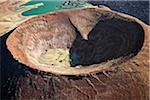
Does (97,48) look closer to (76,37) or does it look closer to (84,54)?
(84,54)

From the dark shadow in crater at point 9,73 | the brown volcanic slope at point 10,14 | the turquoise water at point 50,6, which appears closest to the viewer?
the dark shadow in crater at point 9,73

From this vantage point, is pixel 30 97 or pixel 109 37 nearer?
pixel 30 97

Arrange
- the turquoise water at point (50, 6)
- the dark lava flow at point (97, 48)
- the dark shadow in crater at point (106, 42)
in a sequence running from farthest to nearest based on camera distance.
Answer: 1. the turquoise water at point (50, 6)
2. the dark shadow in crater at point (106, 42)
3. the dark lava flow at point (97, 48)

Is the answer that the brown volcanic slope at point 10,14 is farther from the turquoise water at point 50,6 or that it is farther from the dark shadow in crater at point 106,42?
the dark shadow in crater at point 106,42

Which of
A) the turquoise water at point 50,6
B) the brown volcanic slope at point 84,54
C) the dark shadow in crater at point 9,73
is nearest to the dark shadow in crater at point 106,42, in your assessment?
the brown volcanic slope at point 84,54

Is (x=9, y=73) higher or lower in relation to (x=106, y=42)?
higher

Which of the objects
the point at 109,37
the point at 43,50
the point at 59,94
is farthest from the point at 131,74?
the point at 43,50

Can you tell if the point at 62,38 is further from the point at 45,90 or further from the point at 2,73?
the point at 45,90

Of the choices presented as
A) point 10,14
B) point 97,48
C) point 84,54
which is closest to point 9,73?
point 84,54
